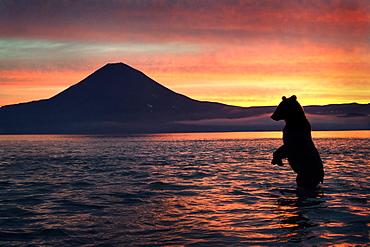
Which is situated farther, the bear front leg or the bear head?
the bear head

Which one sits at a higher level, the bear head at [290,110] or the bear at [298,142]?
the bear head at [290,110]

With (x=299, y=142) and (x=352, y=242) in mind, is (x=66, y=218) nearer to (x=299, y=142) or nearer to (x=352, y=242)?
(x=352, y=242)

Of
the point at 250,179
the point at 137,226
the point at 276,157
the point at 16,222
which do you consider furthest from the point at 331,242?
the point at 250,179

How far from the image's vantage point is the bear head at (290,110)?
573 inches

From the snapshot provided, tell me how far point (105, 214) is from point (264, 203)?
16.4ft

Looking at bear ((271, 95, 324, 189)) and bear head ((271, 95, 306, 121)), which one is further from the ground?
bear head ((271, 95, 306, 121))

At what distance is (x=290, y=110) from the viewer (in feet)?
48.1

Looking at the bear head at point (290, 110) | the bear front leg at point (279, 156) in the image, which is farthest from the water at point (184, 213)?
the bear head at point (290, 110)

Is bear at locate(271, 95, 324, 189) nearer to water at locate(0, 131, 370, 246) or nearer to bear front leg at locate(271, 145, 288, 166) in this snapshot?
bear front leg at locate(271, 145, 288, 166)

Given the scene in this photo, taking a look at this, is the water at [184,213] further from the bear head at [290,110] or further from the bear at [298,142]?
the bear head at [290,110]

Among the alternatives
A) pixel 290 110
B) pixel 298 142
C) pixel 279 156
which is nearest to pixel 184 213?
pixel 279 156

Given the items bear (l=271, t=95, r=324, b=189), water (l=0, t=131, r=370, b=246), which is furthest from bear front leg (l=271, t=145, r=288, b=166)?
water (l=0, t=131, r=370, b=246)

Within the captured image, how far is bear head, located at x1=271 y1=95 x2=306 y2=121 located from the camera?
14.6 meters

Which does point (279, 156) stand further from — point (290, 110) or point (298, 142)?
point (290, 110)
